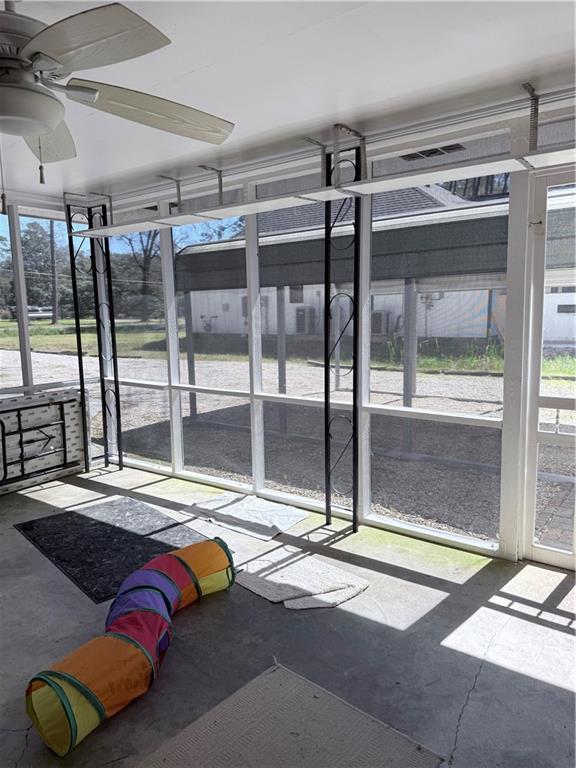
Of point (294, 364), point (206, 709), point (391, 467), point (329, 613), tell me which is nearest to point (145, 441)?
point (294, 364)

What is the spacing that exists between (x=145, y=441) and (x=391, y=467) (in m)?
2.97

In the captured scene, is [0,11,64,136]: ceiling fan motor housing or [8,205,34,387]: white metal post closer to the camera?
[0,11,64,136]: ceiling fan motor housing

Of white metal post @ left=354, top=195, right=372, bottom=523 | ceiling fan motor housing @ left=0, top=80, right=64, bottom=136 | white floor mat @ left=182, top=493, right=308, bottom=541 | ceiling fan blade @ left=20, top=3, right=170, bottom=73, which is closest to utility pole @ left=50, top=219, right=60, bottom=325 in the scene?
white floor mat @ left=182, top=493, right=308, bottom=541

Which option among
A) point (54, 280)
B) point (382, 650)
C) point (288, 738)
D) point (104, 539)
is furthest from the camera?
point (54, 280)

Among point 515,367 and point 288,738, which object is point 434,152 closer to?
point 515,367

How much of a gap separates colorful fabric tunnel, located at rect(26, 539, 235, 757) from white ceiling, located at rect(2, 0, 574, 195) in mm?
2722

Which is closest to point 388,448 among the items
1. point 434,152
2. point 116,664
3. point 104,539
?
point 434,152

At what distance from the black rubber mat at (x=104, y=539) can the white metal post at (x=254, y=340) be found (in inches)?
38.4

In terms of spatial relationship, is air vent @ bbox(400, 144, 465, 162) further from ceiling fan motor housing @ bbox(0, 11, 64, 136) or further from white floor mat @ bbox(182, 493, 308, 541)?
white floor mat @ bbox(182, 493, 308, 541)

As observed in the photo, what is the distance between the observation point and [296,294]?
4.69 meters

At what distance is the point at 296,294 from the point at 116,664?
10.4 ft

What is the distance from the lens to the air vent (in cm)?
362

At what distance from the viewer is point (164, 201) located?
213 inches

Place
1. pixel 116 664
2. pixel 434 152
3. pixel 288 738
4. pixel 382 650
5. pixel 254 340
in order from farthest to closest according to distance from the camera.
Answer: pixel 254 340, pixel 434 152, pixel 382 650, pixel 116 664, pixel 288 738
